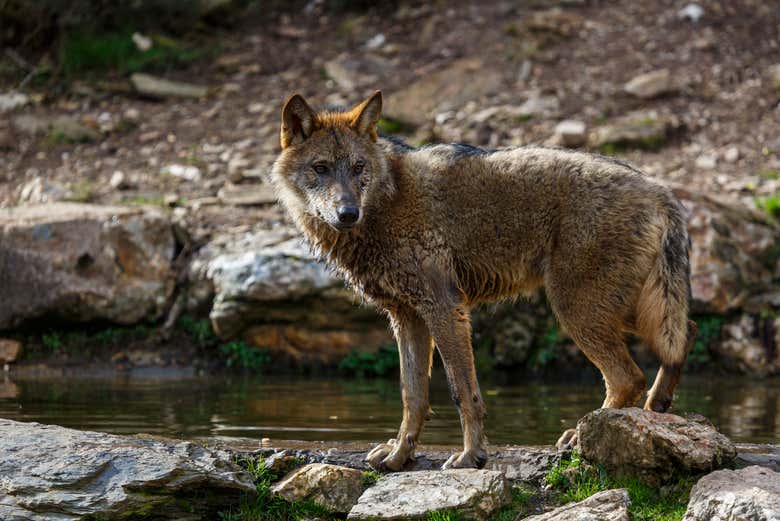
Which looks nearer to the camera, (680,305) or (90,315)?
(680,305)

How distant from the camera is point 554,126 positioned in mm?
15055

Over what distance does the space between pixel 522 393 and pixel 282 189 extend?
170 inches

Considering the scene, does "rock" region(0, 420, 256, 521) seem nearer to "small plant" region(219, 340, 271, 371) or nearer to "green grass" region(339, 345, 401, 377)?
"green grass" region(339, 345, 401, 377)

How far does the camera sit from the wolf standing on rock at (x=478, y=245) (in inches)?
234

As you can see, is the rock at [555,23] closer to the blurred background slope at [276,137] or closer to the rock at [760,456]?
the blurred background slope at [276,137]

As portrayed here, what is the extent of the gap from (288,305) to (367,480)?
575 centimetres

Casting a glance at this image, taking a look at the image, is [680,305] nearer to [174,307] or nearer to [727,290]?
[727,290]

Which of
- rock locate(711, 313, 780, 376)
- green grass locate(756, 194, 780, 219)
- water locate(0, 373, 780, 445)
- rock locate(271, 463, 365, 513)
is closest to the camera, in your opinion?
rock locate(271, 463, 365, 513)

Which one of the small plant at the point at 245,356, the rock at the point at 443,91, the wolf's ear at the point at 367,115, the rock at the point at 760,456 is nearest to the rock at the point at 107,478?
the wolf's ear at the point at 367,115

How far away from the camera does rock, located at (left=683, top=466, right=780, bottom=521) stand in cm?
443

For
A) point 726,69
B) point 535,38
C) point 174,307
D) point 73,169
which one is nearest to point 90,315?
point 174,307

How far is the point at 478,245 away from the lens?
6.19 m

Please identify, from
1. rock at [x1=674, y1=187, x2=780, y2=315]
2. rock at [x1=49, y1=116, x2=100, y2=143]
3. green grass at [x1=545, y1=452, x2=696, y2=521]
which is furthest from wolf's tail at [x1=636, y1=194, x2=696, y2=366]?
Answer: rock at [x1=49, y1=116, x2=100, y2=143]

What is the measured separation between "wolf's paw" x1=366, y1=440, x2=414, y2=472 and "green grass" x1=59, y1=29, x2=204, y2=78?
13560mm
